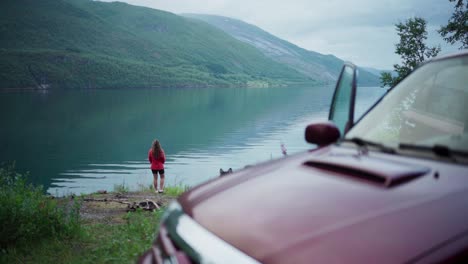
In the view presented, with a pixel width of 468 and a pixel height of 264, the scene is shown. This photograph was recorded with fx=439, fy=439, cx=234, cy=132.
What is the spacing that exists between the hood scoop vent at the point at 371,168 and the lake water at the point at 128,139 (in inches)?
398

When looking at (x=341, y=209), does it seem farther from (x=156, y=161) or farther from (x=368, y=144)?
(x=156, y=161)

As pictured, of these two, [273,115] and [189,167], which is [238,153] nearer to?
[189,167]

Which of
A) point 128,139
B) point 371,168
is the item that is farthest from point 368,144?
point 128,139

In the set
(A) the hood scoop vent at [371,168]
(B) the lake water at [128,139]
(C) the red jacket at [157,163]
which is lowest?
(B) the lake water at [128,139]

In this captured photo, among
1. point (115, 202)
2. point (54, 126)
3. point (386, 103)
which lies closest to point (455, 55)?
point (386, 103)

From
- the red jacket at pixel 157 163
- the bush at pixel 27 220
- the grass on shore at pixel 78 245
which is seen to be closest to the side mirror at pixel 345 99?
the grass on shore at pixel 78 245

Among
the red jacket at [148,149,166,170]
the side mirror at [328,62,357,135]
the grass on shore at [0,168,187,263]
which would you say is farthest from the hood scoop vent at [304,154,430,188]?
the red jacket at [148,149,166,170]

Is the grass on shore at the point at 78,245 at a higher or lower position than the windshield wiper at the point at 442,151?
lower

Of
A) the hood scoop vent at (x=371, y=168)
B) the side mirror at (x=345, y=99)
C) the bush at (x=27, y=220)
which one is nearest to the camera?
the hood scoop vent at (x=371, y=168)

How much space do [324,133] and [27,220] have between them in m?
5.26

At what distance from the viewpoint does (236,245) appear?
1699 millimetres

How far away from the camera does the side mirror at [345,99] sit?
3.22m

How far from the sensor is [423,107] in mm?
3066

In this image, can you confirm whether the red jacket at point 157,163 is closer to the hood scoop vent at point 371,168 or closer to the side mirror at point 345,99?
the side mirror at point 345,99
